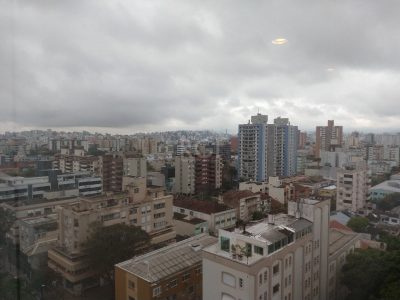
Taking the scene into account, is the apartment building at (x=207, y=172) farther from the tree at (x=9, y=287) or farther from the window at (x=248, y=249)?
the tree at (x=9, y=287)

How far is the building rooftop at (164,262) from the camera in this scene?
2887 mm

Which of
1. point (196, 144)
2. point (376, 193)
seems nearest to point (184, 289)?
point (376, 193)

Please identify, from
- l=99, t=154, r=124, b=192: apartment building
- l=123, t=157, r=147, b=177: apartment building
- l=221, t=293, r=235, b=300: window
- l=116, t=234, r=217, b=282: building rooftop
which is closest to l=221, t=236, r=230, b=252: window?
l=221, t=293, r=235, b=300: window

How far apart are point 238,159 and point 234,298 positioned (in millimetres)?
8413

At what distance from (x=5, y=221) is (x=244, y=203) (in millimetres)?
4438

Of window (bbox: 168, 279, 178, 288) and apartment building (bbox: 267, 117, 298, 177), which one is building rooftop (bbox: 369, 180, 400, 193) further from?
window (bbox: 168, 279, 178, 288)

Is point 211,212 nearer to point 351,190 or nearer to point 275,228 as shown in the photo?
Answer: point 351,190

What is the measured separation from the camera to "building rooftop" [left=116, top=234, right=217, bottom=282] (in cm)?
289

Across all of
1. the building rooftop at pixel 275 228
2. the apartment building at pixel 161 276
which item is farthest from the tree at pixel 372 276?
the apartment building at pixel 161 276

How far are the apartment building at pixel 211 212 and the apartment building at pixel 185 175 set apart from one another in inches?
124

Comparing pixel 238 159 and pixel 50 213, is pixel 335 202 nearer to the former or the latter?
pixel 238 159

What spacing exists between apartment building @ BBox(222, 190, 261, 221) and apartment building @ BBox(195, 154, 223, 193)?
2.87 meters

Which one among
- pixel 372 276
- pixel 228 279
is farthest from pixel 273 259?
pixel 372 276

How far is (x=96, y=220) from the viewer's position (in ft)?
12.9
